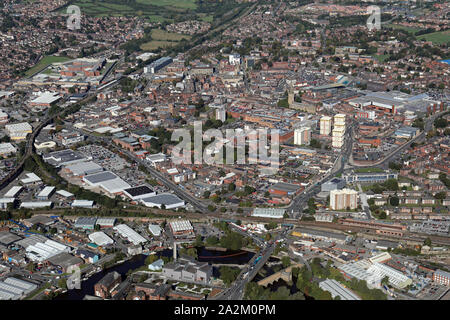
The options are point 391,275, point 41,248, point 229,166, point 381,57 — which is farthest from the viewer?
point 381,57

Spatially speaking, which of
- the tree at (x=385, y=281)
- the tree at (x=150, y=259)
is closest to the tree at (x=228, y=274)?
the tree at (x=150, y=259)

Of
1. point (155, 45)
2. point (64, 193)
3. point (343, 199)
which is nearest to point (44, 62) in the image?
point (155, 45)

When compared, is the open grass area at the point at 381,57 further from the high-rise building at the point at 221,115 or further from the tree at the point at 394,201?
the tree at the point at 394,201

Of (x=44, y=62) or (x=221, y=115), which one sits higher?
(x=44, y=62)

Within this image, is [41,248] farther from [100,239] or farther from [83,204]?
[83,204]

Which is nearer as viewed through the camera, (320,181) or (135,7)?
(320,181)

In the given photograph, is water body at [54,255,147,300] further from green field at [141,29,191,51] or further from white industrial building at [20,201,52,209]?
green field at [141,29,191,51]
